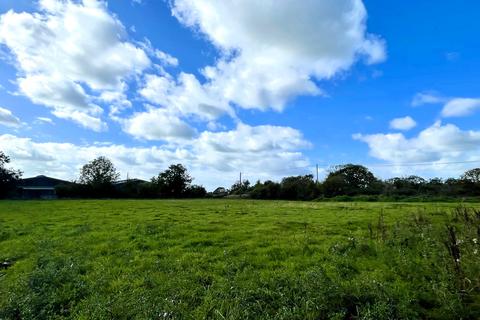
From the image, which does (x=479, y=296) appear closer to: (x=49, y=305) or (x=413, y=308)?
(x=413, y=308)

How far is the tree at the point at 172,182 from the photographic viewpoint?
8794cm

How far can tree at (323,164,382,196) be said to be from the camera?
7562cm

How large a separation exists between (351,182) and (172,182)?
4469 centimetres

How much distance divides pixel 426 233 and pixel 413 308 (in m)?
5.05

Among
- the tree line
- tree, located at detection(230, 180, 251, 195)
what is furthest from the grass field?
tree, located at detection(230, 180, 251, 195)

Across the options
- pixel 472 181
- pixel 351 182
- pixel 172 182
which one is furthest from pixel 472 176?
pixel 172 182

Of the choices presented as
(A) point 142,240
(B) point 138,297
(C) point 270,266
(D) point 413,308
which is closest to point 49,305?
(B) point 138,297

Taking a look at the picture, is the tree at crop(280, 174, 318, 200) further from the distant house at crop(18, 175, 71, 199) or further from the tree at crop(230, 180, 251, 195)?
the distant house at crop(18, 175, 71, 199)

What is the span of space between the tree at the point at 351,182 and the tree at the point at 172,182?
118 feet

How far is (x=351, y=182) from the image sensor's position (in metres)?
85.9

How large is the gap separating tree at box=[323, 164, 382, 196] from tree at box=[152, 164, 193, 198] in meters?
35.9

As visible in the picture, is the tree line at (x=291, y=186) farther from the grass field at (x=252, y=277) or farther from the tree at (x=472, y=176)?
the grass field at (x=252, y=277)

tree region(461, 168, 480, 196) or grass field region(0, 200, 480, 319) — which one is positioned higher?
tree region(461, 168, 480, 196)

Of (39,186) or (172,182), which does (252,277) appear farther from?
(39,186)
